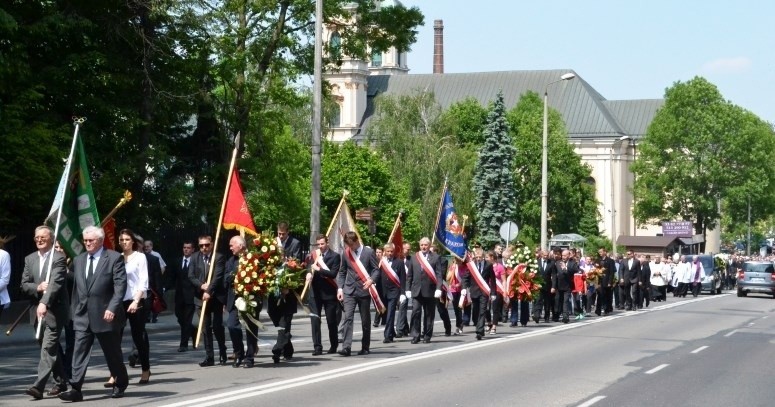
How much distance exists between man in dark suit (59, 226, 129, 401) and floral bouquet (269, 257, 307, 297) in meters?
3.79

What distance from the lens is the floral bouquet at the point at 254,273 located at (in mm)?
16594

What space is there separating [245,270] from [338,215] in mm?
6047

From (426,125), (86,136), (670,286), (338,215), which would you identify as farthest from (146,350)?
(426,125)

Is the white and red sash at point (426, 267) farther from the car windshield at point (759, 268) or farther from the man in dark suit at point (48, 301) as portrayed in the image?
the car windshield at point (759, 268)

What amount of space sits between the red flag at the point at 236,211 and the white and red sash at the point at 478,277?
7.90 m

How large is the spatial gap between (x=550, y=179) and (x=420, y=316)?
73297mm

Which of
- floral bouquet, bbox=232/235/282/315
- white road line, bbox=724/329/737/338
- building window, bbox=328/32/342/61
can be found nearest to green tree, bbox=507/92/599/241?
building window, bbox=328/32/342/61

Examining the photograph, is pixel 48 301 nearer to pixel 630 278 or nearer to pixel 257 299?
pixel 257 299

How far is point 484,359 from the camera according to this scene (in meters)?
18.8

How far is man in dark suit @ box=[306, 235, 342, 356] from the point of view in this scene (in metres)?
18.8

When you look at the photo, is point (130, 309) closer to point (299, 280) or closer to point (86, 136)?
point (299, 280)

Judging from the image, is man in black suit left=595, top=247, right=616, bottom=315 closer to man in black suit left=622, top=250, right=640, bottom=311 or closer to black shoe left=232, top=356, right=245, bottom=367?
man in black suit left=622, top=250, right=640, bottom=311

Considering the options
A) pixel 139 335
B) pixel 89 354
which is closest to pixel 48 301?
pixel 89 354

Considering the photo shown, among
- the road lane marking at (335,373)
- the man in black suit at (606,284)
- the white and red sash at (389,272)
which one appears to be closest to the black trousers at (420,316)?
the white and red sash at (389,272)
